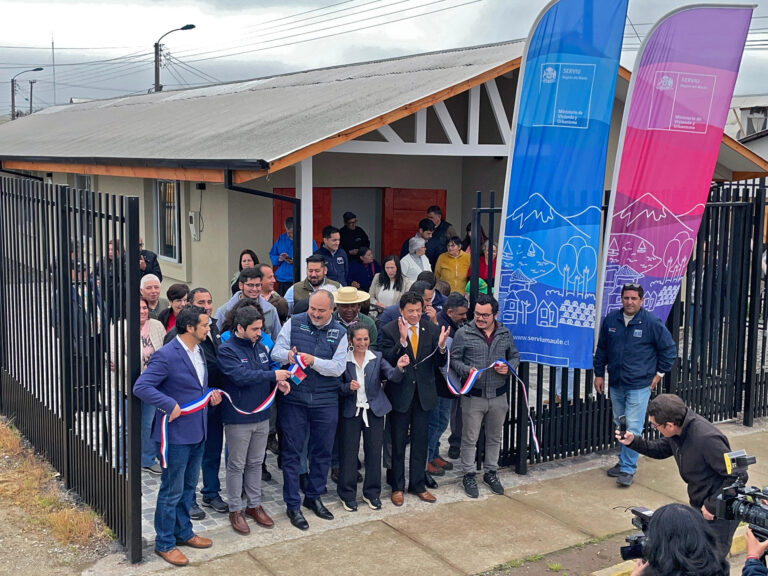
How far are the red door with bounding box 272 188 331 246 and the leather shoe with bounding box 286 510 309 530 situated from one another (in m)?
6.53

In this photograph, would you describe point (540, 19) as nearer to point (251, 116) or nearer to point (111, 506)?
point (111, 506)

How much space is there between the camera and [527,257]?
745cm

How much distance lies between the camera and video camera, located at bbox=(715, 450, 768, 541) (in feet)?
12.8

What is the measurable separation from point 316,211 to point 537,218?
20.9ft

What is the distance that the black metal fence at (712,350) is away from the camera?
812cm

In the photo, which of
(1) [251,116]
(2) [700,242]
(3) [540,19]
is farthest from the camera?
(1) [251,116]

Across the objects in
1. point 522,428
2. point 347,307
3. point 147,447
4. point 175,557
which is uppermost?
point 347,307

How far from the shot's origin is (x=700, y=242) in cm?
870

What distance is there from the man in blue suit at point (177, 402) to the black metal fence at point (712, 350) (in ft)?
10.6

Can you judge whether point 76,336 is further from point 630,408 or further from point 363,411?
point 630,408

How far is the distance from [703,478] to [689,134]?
3916 mm

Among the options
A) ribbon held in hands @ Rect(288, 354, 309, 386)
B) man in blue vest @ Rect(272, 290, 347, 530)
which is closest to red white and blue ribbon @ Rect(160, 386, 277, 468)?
ribbon held in hands @ Rect(288, 354, 309, 386)

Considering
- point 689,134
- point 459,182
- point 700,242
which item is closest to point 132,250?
point 689,134

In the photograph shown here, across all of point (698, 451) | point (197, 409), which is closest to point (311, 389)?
point (197, 409)
